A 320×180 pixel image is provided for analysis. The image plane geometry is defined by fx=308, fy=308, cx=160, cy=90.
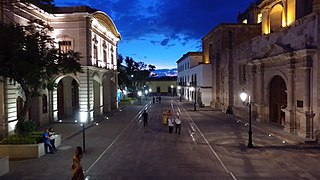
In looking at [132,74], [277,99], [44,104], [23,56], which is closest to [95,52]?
[44,104]

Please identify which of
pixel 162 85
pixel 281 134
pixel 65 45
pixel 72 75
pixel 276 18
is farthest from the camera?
pixel 162 85

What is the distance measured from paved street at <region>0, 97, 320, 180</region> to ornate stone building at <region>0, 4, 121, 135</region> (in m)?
3.74

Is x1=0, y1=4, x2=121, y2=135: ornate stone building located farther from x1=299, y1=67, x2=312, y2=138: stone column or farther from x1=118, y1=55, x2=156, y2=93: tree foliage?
x1=118, y1=55, x2=156, y2=93: tree foliage

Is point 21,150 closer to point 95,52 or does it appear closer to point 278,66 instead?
point 278,66

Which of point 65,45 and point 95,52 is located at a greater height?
point 65,45

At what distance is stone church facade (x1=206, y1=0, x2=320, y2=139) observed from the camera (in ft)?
56.6

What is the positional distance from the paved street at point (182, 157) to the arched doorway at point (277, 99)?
70.5 inches

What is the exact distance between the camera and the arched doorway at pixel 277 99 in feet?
71.5

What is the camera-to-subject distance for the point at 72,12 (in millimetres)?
26922

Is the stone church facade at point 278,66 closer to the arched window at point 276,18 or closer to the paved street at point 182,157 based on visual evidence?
the arched window at point 276,18

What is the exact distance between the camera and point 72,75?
2730 cm

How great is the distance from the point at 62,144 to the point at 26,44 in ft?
19.8

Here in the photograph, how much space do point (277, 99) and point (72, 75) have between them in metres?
17.2

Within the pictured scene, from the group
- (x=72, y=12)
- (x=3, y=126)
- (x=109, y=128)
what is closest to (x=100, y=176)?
(x=3, y=126)
